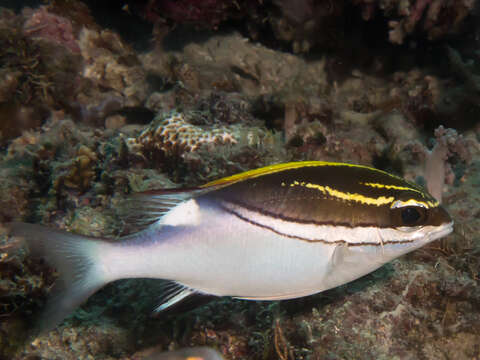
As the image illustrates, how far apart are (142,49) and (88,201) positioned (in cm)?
429

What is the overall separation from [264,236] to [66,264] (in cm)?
104

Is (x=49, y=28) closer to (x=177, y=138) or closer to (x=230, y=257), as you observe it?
(x=177, y=138)

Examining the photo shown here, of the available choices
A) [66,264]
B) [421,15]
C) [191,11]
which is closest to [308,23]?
[421,15]

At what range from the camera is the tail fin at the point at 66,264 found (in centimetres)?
163

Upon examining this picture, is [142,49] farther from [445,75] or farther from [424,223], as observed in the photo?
[424,223]

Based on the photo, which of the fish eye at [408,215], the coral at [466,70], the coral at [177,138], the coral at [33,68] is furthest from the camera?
the coral at [33,68]

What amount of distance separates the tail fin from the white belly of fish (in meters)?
0.10

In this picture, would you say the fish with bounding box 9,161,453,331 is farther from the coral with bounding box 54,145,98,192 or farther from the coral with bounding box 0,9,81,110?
the coral with bounding box 0,9,81,110

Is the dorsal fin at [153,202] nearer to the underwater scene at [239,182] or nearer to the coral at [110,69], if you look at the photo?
the underwater scene at [239,182]

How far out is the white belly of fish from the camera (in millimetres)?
1586

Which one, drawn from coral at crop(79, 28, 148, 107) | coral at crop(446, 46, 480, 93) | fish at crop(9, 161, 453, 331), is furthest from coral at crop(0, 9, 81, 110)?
coral at crop(446, 46, 480, 93)

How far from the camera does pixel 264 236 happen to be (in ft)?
5.22

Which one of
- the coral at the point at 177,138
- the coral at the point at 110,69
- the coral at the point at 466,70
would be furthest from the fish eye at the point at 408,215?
the coral at the point at 110,69

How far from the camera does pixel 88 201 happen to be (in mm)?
3729
